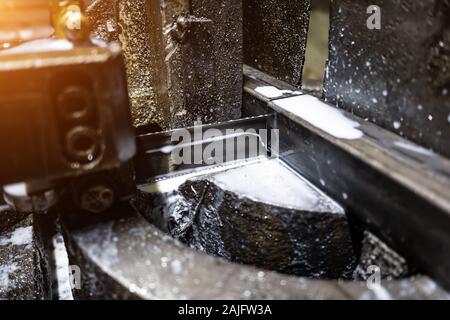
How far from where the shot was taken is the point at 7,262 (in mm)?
2629

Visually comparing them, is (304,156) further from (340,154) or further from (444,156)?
(444,156)

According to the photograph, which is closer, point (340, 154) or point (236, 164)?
point (340, 154)

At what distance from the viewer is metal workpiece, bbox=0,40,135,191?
1669mm

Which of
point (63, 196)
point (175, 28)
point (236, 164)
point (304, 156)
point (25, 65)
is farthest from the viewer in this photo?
point (236, 164)

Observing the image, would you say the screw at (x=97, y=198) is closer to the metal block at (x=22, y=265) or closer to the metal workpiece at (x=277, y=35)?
the metal block at (x=22, y=265)

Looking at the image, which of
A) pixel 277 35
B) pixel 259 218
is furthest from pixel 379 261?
pixel 277 35

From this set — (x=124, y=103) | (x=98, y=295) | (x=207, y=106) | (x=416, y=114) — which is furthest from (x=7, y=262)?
(x=416, y=114)

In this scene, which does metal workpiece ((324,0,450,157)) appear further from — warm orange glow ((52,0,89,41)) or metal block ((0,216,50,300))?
metal block ((0,216,50,300))

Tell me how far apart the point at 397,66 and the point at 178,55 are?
153cm

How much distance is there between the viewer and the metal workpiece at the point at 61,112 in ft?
5.48

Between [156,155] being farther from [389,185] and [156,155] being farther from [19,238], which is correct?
[389,185]

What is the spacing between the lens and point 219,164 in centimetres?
293

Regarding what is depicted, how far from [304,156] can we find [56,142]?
1.54m

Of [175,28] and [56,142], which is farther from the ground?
[175,28]
